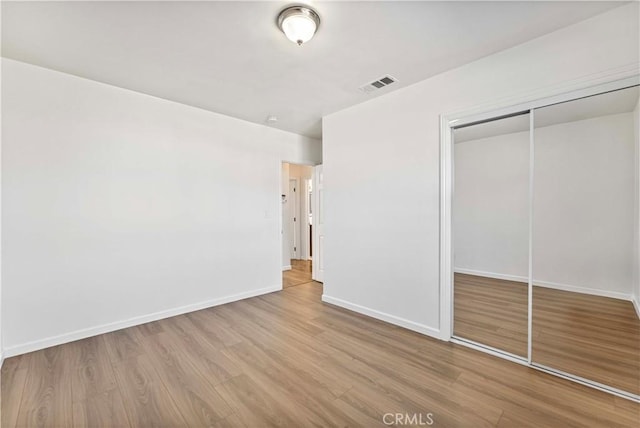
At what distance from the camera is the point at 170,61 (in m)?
2.49

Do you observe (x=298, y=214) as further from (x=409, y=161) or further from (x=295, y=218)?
(x=409, y=161)

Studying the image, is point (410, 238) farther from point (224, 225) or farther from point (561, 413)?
point (224, 225)

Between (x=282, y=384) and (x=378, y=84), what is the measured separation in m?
3.06

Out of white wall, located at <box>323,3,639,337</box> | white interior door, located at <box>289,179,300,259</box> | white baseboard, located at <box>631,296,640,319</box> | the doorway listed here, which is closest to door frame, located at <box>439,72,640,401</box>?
white wall, located at <box>323,3,639,337</box>

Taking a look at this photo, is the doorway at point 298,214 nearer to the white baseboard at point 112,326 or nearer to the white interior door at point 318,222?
the white interior door at point 318,222

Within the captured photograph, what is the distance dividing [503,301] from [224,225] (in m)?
3.93

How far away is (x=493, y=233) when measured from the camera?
3.59 meters

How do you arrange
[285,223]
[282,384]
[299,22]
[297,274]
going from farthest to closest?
[285,223]
[297,274]
[282,384]
[299,22]

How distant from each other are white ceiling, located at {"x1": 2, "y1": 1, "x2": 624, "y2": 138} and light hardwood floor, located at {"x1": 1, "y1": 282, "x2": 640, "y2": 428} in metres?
2.73

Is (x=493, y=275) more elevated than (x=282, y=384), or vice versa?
(x=493, y=275)

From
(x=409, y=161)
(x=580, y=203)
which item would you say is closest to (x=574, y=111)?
(x=580, y=203)

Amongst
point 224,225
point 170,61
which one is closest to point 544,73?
point 170,61

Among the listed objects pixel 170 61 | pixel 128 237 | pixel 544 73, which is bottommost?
pixel 128 237

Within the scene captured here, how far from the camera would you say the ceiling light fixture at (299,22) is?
6.04 ft
